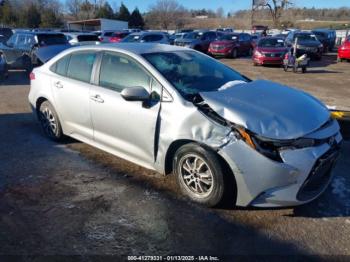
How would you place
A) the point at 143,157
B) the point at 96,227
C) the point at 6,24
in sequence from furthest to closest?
1. the point at 6,24
2. the point at 143,157
3. the point at 96,227

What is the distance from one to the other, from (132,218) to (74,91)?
217 centimetres

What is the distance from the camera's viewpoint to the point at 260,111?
360 cm

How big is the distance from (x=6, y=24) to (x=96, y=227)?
6176cm

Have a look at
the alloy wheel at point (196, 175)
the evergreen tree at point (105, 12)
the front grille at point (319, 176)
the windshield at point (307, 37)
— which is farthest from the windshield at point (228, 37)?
the evergreen tree at point (105, 12)

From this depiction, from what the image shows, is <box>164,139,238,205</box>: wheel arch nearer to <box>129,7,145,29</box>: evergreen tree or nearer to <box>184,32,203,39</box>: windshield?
<box>184,32,203,39</box>: windshield

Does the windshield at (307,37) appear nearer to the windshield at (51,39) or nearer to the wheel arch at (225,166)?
the windshield at (51,39)

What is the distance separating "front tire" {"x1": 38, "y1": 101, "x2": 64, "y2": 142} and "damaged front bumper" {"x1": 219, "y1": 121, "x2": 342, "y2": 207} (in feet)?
10.2

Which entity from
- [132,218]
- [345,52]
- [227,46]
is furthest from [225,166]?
[227,46]

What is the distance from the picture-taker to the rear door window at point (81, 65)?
492cm

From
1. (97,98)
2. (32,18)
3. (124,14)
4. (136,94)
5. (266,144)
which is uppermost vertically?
(124,14)

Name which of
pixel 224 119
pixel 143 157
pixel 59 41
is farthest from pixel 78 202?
pixel 59 41

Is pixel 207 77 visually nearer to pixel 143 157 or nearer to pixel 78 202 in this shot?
pixel 143 157

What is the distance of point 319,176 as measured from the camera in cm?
355

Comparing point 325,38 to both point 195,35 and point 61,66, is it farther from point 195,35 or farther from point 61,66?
point 61,66
